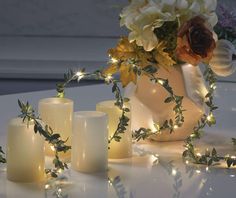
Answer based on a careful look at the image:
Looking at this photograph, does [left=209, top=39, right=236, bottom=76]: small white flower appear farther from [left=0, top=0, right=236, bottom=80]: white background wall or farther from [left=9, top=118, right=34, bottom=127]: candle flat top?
[left=0, top=0, right=236, bottom=80]: white background wall

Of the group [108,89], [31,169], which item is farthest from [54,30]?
[31,169]

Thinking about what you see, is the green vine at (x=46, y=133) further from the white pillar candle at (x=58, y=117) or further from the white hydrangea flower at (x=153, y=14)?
the white hydrangea flower at (x=153, y=14)

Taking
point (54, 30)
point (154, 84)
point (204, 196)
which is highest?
point (54, 30)

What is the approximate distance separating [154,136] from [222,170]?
0.22m

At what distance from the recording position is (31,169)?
3.20 ft

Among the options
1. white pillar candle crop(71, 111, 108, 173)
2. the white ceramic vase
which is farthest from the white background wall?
white pillar candle crop(71, 111, 108, 173)

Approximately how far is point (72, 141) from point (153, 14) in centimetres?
29

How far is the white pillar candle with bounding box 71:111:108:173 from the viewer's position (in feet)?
3.32

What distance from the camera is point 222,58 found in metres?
1.24

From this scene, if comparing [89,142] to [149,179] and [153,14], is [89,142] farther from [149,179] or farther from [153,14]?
[153,14]

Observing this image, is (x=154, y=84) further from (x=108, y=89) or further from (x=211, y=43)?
(x=108, y=89)

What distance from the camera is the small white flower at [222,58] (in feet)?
4.04

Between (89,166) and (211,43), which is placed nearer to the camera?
(89,166)

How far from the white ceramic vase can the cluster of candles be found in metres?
0.11
